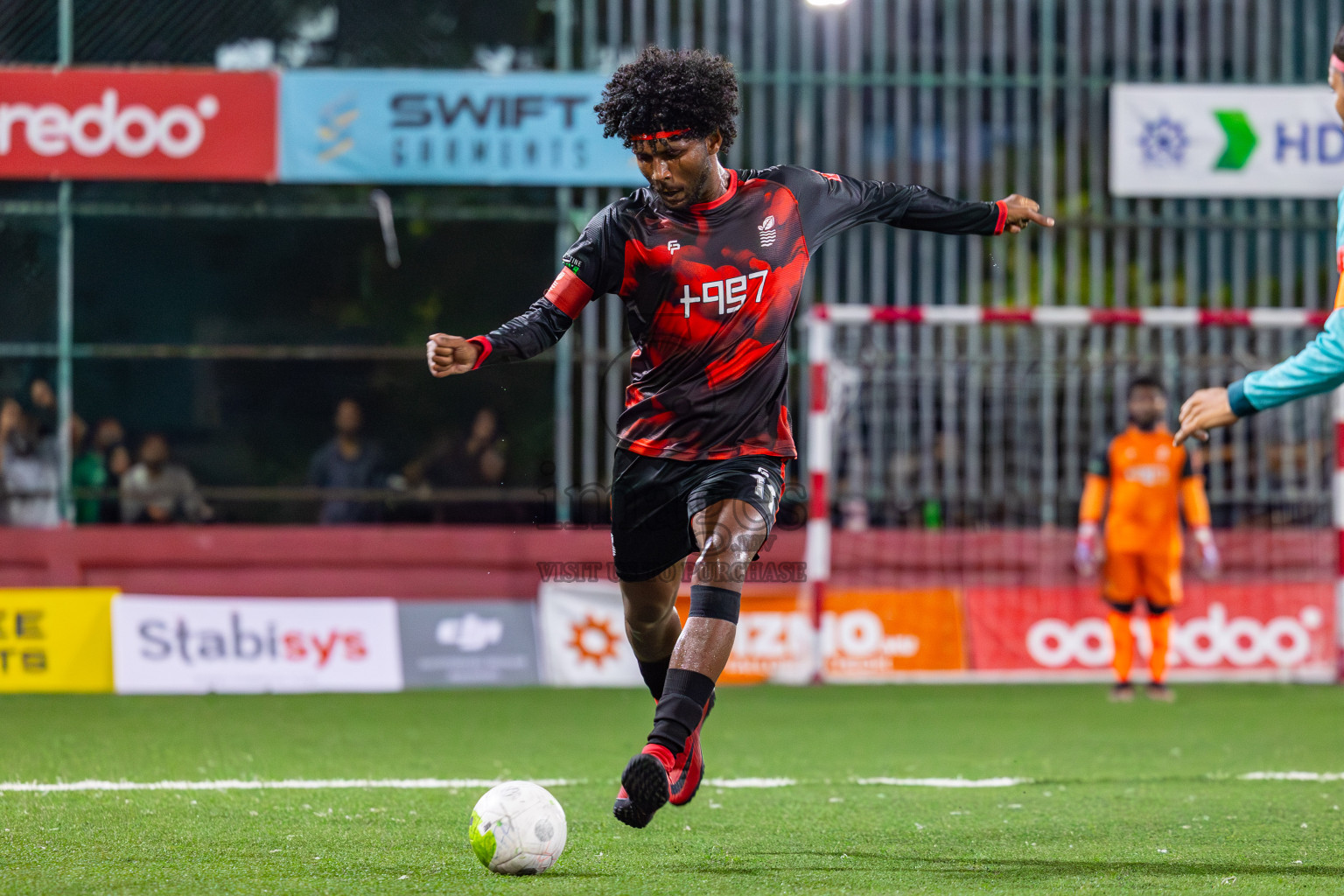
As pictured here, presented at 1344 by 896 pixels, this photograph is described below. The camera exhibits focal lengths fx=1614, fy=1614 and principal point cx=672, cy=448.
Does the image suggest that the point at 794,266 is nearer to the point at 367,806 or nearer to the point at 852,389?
the point at 367,806

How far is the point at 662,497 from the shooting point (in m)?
5.08

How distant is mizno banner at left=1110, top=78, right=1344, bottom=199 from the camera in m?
13.0

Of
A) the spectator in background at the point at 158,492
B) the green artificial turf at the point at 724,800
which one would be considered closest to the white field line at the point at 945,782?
the green artificial turf at the point at 724,800

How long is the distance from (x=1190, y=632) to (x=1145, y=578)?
1326mm

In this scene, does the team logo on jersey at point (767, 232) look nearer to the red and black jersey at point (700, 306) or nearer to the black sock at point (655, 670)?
the red and black jersey at point (700, 306)

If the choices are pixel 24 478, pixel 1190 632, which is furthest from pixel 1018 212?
pixel 24 478

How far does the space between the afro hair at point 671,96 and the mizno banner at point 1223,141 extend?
890 centimetres

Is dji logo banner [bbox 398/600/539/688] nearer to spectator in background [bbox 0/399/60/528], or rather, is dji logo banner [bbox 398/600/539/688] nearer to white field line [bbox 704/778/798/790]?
spectator in background [bbox 0/399/60/528]

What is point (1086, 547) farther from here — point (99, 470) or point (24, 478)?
point (24, 478)

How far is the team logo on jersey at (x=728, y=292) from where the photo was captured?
5031 mm

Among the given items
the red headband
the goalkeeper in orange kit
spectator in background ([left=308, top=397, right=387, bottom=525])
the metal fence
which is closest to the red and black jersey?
the red headband

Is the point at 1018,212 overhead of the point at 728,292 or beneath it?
overhead

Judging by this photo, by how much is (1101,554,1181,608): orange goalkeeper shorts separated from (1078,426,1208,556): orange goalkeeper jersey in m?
0.06

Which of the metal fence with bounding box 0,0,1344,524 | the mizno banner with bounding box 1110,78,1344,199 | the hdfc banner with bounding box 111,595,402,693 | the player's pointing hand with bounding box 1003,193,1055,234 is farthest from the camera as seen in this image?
the mizno banner with bounding box 1110,78,1344,199
